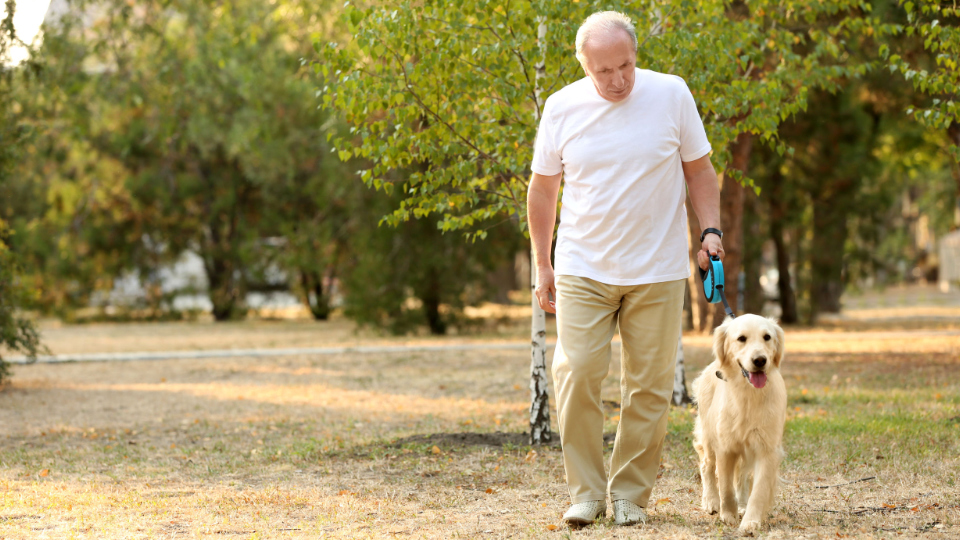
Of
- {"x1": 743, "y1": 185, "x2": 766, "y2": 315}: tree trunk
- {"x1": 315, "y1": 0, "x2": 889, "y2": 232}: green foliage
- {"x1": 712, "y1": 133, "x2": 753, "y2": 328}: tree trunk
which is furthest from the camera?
{"x1": 743, "y1": 185, "x2": 766, "y2": 315}: tree trunk

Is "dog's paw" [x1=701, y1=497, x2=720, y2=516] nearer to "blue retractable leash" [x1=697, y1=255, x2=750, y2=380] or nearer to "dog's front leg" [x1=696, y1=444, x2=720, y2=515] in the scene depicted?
"dog's front leg" [x1=696, y1=444, x2=720, y2=515]

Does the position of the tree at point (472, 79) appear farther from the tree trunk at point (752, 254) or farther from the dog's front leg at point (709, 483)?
the tree trunk at point (752, 254)

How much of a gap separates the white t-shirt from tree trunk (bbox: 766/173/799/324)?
1452 cm

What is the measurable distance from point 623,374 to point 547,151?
1.07 m

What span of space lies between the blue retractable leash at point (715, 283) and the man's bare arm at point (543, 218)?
69 centimetres

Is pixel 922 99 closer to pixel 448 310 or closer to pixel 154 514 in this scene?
pixel 448 310

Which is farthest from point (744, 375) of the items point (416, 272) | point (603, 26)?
point (416, 272)

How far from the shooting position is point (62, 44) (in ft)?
45.6

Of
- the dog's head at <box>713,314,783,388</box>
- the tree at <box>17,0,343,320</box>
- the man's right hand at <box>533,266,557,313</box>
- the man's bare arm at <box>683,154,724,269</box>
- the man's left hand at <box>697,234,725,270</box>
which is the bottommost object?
the dog's head at <box>713,314,783,388</box>

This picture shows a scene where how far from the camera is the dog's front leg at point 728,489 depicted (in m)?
4.35

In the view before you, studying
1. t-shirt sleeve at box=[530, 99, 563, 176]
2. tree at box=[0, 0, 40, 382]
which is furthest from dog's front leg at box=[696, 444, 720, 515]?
tree at box=[0, 0, 40, 382]

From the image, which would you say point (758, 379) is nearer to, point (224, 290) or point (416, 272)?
point (416, 272)

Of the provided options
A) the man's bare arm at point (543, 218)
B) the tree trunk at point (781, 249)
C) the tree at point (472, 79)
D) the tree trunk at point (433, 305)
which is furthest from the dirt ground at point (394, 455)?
the tree trunk at point (781, 249)

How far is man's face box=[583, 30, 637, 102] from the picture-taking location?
3957 millimetres
